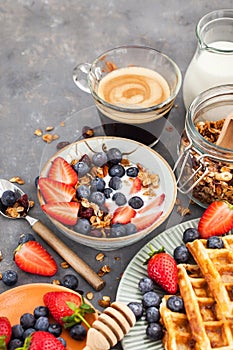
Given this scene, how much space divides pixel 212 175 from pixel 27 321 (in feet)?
2.17

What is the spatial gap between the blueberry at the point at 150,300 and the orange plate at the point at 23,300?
0.13 m

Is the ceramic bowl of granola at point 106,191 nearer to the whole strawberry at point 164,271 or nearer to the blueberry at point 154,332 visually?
the whole strawberry at point 164,271

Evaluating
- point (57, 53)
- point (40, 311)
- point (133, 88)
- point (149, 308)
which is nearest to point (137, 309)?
point (149, 308)

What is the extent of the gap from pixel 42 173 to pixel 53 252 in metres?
0.23

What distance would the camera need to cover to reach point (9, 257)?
1.89 m

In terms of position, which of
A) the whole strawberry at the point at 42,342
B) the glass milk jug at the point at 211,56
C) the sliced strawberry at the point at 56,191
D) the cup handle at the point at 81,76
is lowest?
the whole strawberry at the point at 42,342

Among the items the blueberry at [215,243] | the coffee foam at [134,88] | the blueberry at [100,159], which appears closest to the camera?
the blueberry at [215,243]

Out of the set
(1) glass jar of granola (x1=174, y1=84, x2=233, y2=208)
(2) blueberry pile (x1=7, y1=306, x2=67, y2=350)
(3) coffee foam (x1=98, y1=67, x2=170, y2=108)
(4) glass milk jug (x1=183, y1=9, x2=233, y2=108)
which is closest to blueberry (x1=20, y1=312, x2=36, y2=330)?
(2) blueberry pile (x1=7, y1=306, x2=67, y2=350)

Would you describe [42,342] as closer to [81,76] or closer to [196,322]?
[196,322]

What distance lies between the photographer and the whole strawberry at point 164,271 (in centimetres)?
171

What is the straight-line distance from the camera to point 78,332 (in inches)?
64.8

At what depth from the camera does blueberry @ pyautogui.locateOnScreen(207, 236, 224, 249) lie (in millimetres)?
1759

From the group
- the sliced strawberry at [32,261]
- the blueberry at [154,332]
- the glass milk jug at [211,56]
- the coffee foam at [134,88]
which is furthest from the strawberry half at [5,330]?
the glass milk jug at [211,56]

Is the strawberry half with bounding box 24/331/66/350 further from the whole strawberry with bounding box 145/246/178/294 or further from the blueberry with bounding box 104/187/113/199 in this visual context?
the blueberry with bounding box 104/187/113/199
